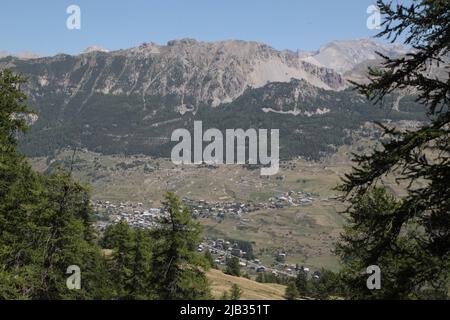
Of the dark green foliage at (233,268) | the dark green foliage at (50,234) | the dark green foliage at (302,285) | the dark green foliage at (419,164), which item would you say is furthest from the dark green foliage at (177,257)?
the dark green foliage at (233,268)

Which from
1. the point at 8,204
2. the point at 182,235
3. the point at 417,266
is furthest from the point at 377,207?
the point at 8,204

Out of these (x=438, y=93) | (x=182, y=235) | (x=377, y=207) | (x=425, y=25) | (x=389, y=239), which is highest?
(x=425, y=25)

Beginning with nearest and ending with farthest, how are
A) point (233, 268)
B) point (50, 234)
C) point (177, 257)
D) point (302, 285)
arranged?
point (50, 234) < point (177, 257) < point (302, 285) < point (233, 268)

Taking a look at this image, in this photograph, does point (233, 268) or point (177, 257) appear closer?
point (177, 257)

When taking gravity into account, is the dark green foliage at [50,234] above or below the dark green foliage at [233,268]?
above

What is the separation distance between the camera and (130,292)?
42156 millimetres

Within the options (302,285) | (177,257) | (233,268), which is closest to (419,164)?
(177,257)

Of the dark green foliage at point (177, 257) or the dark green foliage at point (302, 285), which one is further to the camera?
the dark green foliage at point (302, 285)

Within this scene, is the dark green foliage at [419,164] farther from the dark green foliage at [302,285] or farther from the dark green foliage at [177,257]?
the dark green foliage at [302,285]

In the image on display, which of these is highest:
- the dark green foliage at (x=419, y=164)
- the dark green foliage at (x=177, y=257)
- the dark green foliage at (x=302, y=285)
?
the dark green foliage at (x=419, y=164)

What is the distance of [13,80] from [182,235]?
1578 cm

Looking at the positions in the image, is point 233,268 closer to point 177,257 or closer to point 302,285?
point 302,285

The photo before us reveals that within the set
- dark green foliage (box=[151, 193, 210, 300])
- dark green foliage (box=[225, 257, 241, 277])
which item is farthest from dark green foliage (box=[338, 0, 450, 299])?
dark green foliage (box=[225, 257, 241, 277])
